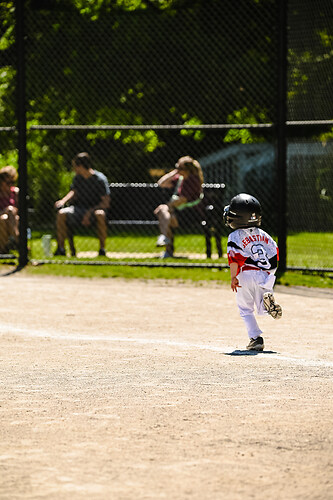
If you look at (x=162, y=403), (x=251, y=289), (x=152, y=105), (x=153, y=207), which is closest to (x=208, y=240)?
(x=153, y=207)

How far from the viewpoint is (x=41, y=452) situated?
527cm

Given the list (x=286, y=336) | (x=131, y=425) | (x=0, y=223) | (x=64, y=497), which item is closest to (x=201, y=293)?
(x=286, y=336)

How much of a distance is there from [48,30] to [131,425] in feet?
60.2

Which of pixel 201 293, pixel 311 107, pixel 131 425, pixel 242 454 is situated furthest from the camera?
pixel 311 107

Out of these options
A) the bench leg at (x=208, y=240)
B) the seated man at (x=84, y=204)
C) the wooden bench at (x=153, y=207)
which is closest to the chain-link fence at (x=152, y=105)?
the wooden bench at (x=153, y=207)

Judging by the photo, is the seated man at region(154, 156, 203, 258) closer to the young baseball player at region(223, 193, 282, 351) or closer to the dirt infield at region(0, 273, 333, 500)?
the dirt infield at region(0, 273, 333, 500)

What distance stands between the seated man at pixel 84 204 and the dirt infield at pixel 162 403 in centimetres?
421

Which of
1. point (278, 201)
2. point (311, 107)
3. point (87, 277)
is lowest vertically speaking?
point (87, 277)

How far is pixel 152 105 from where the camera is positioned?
82.9 ft

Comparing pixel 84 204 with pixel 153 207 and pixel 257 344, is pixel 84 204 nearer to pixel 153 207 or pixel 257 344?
pixel 153 207

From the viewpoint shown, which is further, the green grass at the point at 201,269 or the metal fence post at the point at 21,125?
the metal fence post at the point at 21,125

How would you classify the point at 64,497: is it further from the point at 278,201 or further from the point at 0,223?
the point at 0,223

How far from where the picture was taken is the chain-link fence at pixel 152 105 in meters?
18.6

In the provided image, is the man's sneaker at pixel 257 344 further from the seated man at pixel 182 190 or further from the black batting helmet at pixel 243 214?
the seated man at pixel 182 190
